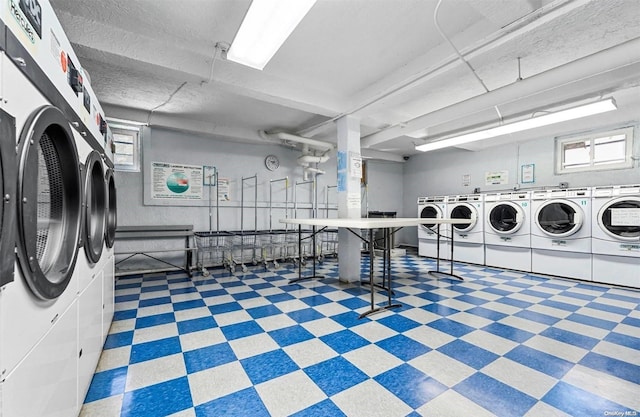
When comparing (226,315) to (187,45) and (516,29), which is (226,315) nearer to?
(187,45)

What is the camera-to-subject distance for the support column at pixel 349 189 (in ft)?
13.0

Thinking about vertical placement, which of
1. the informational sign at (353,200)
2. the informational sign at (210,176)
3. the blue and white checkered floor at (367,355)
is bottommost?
the blue and white checkered floor at (367,355)

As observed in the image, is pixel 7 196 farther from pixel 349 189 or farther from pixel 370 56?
pixel 349 189

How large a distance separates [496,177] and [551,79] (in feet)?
11.7

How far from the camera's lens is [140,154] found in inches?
184

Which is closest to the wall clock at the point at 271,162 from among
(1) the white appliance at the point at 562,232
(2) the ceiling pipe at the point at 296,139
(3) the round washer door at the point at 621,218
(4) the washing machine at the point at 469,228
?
(2) the ceiling pipe at the point at 296,139

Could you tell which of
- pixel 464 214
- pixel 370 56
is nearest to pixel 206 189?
pixel 370 56

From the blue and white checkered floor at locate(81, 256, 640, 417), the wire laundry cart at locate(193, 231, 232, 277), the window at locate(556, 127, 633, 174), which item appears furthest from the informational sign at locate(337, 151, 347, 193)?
the window at locate(556, 127, 633, 174)

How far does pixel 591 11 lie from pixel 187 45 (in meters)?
3.22

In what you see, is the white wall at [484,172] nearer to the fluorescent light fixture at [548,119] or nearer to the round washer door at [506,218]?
the round washer door at [506,218]

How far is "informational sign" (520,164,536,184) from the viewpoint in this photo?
213 inches

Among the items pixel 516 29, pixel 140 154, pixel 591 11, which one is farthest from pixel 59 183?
pixel 140 154

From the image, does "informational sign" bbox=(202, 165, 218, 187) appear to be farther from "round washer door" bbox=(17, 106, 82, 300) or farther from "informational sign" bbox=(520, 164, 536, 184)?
"informational sign" bbox=(520, 164, 536, 184)

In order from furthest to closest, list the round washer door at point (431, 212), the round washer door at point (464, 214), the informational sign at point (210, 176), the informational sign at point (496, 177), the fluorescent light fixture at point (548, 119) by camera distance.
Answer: the round washer door at point (431, 212) → the informational sign at point (496, 177) → the round washer door at point (464, 214) → the informational sign at point (210, 176) → the fluorescent light fixture at point (548, 119)
